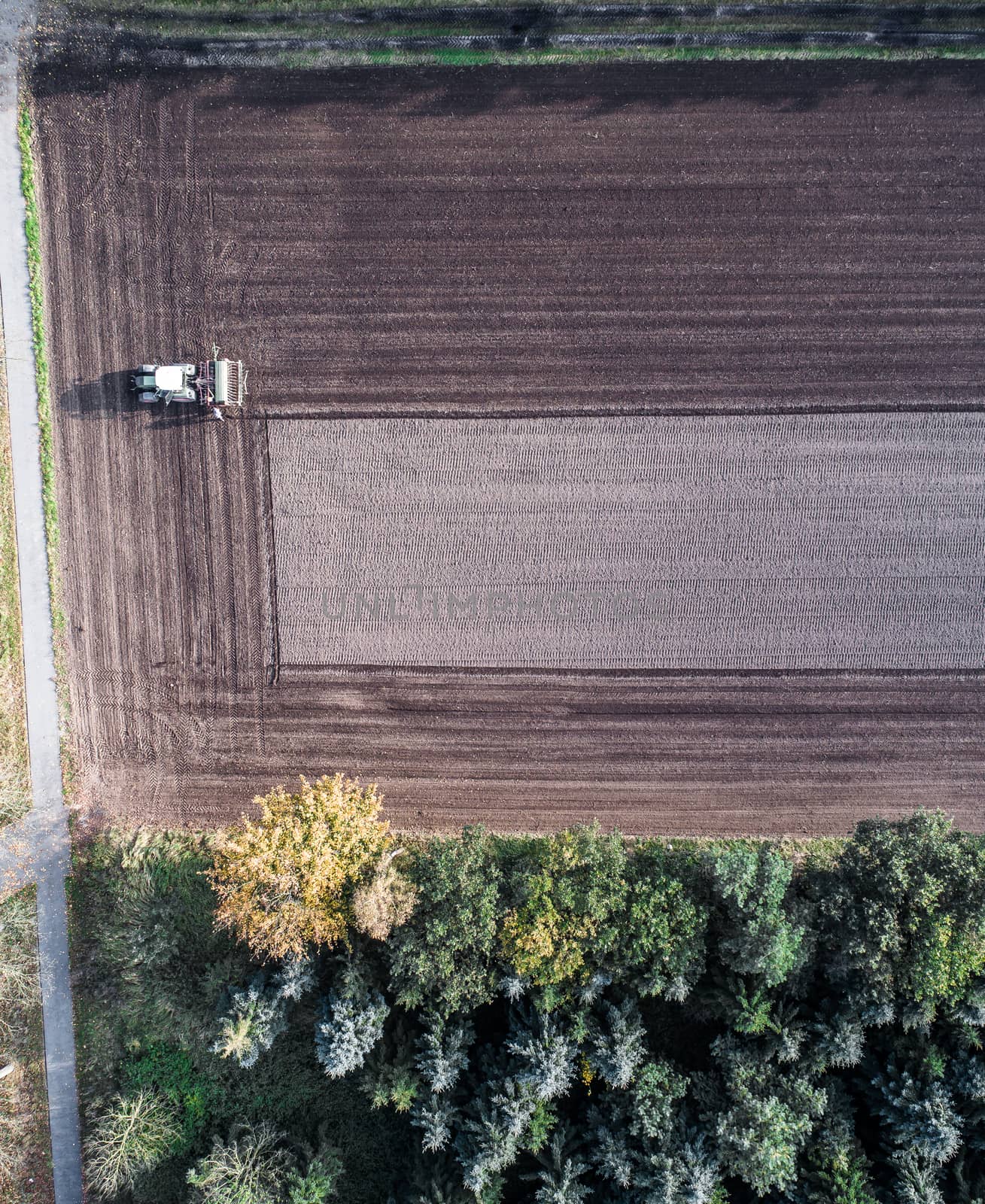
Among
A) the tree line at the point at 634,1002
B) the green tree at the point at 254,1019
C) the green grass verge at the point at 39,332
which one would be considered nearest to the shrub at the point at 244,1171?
the tree line at the point at 634,1002

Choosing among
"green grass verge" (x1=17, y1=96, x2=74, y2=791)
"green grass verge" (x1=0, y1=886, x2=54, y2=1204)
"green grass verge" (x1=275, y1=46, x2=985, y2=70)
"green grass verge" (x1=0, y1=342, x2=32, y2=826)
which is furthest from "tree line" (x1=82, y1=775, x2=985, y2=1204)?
"green grass verge" (x1=275, y1=46, x2=985, y2=70)

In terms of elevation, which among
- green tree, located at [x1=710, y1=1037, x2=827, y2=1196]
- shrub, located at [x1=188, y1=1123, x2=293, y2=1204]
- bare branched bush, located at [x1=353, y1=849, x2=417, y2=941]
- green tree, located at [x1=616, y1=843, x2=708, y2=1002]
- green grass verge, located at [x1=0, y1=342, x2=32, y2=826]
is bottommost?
shrub, located at [x1=188, y1=1123, x2=293, y2=1204]

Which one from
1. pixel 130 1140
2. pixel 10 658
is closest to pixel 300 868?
pixel 130 1140

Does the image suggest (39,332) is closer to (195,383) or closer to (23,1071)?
(195,383)

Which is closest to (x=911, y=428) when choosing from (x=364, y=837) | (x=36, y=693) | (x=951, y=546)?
(x=951, y=546)

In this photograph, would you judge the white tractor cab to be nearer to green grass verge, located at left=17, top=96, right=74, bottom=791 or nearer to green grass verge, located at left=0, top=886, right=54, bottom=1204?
green grass verge, located at left=17, top=96, right=74, bottom=791

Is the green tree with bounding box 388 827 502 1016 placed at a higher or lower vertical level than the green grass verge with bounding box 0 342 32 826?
lower

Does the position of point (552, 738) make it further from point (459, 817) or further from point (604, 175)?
point (604, 175)
